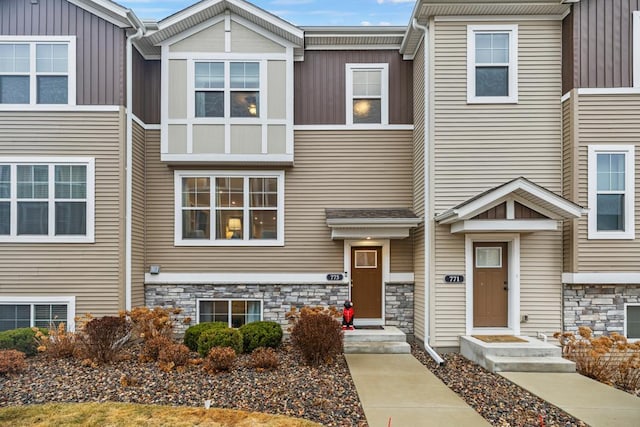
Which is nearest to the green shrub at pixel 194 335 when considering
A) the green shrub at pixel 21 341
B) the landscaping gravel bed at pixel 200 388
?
the landscaping gravel bed at pixel 200 388

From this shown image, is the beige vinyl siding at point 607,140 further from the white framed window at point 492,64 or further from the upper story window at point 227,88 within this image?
the upper story window at point 227,88

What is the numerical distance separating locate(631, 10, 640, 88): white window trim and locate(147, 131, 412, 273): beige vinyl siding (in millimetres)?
4633

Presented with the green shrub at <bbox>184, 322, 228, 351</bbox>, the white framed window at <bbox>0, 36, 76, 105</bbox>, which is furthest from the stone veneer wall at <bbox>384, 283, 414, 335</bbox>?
the white framed window at <bbox>0, 36, 76, 105</bbox>

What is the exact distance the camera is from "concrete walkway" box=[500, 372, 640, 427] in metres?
5.31

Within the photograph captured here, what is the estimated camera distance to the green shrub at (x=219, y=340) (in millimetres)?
7578

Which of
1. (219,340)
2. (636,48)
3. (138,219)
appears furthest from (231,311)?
(636,48)

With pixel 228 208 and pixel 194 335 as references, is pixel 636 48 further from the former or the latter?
pixel 194 335

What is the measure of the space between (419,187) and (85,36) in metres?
7.99

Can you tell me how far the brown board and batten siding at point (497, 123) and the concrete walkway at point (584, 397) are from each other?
3610mm

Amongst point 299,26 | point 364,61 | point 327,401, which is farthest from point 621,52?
point 327,401

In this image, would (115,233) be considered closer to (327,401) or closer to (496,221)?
(327,401)

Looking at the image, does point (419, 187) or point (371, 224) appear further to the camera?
point (419, 187)

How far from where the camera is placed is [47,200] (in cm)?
909

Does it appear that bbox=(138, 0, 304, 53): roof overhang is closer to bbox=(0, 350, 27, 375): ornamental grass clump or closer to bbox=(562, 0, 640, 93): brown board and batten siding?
bbox=(562, 0, 640, 93): brown board and batten siding
